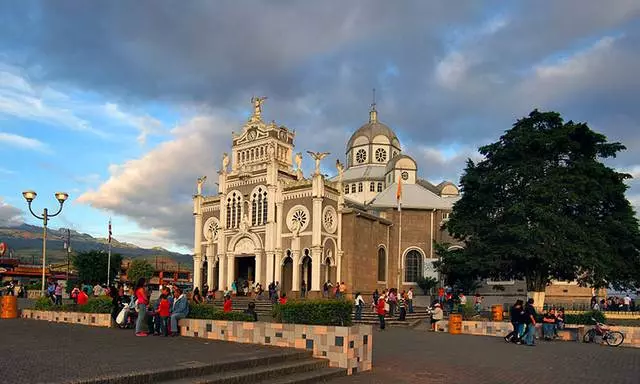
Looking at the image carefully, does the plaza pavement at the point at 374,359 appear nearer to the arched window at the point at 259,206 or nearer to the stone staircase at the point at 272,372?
the stone staircase at the point at 272,372

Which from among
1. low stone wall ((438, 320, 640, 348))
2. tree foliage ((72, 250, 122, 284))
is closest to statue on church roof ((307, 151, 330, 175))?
low stone wall ((438, 320, 640, 348))

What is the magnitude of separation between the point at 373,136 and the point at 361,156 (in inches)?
106

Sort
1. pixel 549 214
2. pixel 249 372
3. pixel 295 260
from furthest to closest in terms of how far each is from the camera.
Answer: pixel 295 260
pixel 549 214
pixel 249 372

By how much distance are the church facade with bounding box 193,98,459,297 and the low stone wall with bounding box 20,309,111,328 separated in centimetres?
1886

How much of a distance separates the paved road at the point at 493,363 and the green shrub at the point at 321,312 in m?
1.35

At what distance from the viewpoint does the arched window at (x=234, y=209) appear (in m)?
44.4

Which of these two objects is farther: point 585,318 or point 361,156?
point 361,156

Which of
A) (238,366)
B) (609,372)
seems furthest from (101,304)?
(609,372)

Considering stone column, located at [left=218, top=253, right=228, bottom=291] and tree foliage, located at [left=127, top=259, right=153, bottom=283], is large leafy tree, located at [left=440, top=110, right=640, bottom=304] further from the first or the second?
tree foliage, located at [left=127, top=259, right=153, bottom=283]

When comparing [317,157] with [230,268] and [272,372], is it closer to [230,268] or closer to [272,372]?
[230,268]

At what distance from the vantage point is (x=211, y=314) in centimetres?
1563

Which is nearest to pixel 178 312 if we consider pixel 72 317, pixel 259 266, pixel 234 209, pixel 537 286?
pixel 72 317

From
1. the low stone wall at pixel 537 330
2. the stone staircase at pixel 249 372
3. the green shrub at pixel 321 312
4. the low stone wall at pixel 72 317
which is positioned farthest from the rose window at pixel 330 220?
the stone staircase at pixel 249 372

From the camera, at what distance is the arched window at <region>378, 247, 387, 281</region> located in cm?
4547
